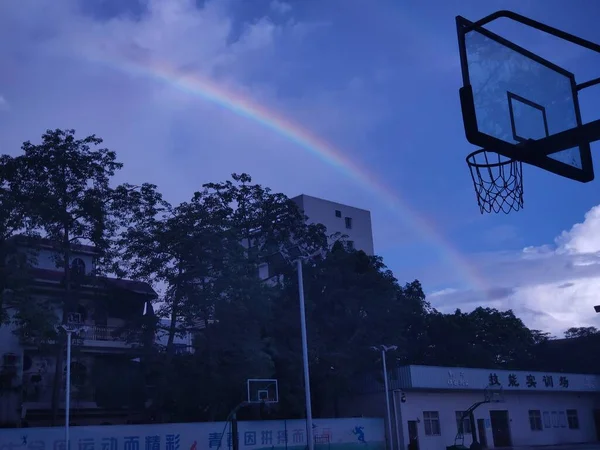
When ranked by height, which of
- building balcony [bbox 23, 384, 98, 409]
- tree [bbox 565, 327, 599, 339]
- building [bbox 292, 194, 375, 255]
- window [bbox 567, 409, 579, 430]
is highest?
building [bbox 292, 194, 375, 255]

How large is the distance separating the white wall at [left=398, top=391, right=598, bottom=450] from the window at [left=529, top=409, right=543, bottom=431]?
0.24 metres

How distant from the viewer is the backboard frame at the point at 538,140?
759 cm

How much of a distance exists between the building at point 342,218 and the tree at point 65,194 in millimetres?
25964

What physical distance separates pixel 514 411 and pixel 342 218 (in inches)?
815

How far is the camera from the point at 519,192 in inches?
356

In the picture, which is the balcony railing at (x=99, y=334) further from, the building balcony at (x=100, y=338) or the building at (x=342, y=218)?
the building at (x=342, y=218)

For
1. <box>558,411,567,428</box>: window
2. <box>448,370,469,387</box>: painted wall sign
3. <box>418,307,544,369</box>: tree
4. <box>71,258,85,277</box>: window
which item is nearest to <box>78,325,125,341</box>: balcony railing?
<box>71,258,85,277</box>: window

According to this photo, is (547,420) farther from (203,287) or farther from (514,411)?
(203,287)

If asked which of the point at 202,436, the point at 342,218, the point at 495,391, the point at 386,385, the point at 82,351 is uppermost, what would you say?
the point at 342,218

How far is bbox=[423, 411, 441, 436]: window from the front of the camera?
3706 centimetres

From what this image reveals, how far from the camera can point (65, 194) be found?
27.7 metres

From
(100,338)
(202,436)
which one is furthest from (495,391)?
(100,338)

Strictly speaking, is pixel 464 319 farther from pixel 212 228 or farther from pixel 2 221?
pixel 2 221

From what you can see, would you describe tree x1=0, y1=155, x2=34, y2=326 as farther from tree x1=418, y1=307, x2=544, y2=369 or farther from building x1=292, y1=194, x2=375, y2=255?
building x1=292, y1=194, x2=375, y2=255
